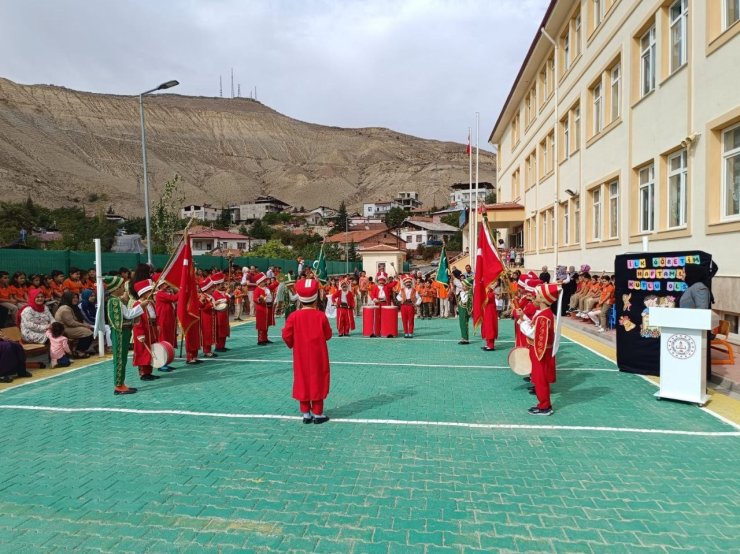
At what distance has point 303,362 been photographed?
6.26 metres

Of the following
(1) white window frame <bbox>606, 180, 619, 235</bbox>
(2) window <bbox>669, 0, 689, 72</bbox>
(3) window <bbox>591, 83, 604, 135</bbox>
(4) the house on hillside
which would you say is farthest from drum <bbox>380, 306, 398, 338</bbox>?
(4) the house on hillside

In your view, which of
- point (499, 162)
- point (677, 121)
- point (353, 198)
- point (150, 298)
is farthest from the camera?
point (353, 198)

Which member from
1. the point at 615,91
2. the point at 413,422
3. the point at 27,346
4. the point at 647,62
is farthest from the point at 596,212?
the point at 27,346

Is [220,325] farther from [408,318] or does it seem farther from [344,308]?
[408,318]

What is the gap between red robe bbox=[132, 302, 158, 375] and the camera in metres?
8.49

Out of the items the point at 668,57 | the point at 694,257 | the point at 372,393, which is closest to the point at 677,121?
the point at 668,57

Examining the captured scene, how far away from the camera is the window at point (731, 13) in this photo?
10.1 meters

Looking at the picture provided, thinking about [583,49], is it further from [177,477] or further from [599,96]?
[177,477]

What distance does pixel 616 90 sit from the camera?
16.8 m

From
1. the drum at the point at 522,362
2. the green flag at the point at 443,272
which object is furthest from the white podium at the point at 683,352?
the green flag at the point at 443,272

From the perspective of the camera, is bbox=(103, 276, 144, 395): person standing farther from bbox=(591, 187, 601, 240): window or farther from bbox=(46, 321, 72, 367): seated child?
bbox=(591, 187, 601, 240): window

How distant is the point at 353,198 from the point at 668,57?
160 m

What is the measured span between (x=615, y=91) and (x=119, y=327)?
1670 cm

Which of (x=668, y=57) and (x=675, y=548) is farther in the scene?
(x=668, y=57)
